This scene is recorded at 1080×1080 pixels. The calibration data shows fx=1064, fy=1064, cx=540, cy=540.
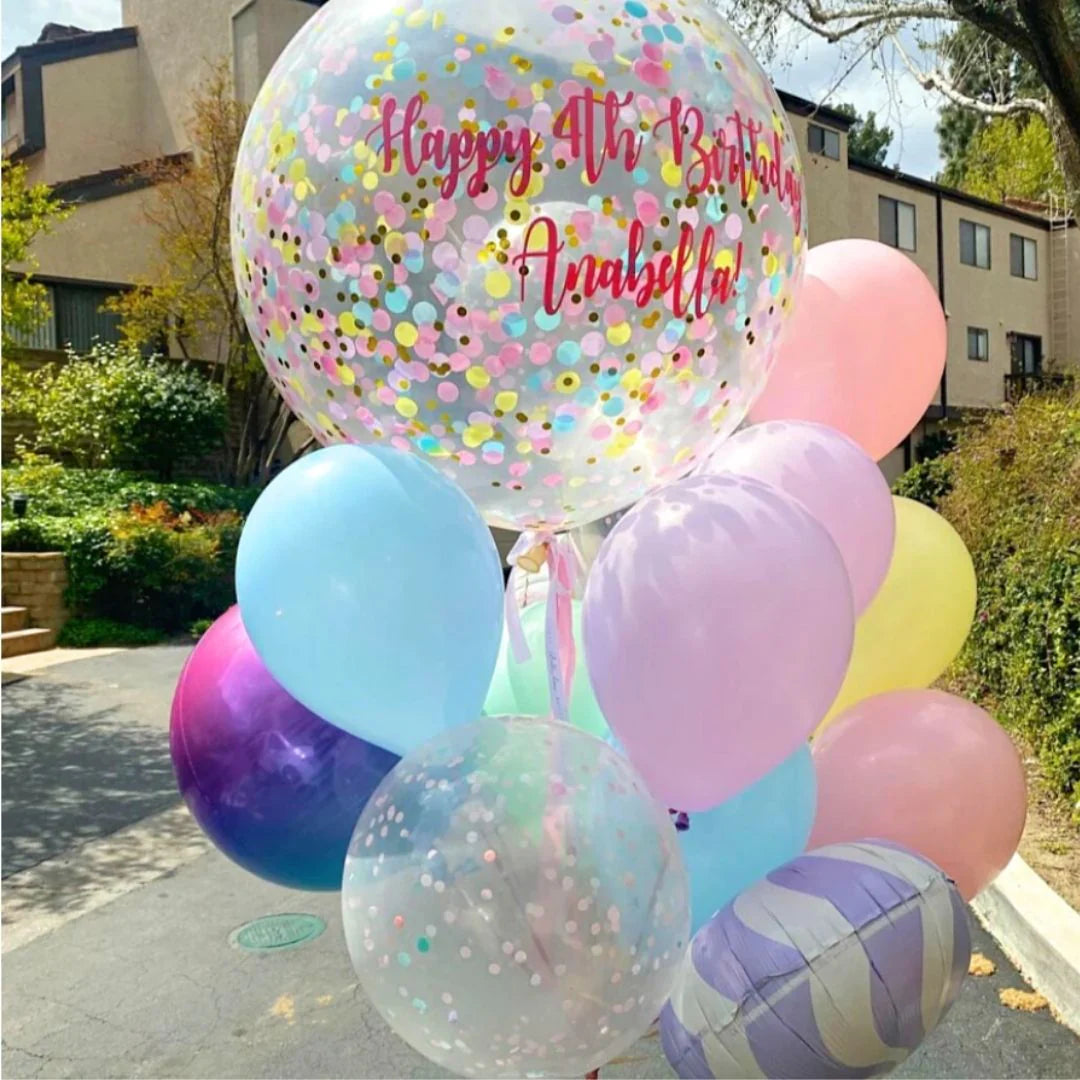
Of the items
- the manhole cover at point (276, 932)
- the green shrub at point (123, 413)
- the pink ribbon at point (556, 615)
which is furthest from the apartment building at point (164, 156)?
the pink ribbon at point (556, 615)

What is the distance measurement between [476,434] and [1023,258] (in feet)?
89.6

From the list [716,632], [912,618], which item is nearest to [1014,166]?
[912,618]

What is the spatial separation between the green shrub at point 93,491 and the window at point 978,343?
1754 cm

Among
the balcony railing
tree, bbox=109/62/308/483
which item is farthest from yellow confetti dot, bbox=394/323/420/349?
tree, bbox=109/62/308/483

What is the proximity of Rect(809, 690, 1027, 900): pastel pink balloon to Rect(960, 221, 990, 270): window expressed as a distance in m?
24.3

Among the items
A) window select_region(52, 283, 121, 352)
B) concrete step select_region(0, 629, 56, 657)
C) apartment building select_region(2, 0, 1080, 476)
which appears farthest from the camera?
apartment building select_region(2, 0, 1080, 476)

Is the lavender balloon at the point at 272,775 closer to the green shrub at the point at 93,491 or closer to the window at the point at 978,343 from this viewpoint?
the green shrub at the point at 93,491

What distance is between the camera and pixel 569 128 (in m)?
1.53

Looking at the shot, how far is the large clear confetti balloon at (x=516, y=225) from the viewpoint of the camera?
1.54m

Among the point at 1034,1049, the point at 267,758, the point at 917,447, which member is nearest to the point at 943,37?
the point at 1034,1049

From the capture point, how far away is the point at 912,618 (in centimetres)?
216

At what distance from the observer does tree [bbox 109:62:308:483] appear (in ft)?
50.1

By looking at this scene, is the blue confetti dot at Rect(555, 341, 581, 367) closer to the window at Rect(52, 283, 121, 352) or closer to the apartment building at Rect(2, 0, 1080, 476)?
the apartment building at Rect(2, 0, 1080, 476)

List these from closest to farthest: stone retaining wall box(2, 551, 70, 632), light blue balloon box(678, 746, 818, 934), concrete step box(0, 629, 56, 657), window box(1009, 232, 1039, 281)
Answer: light blue balloon box(678, 746, 818, 934)
concrete step box(0, 629, 56, 657)
stone retaining wall box(2, 551, 70, 632)
window box(1009, 232, 1039, 281)
